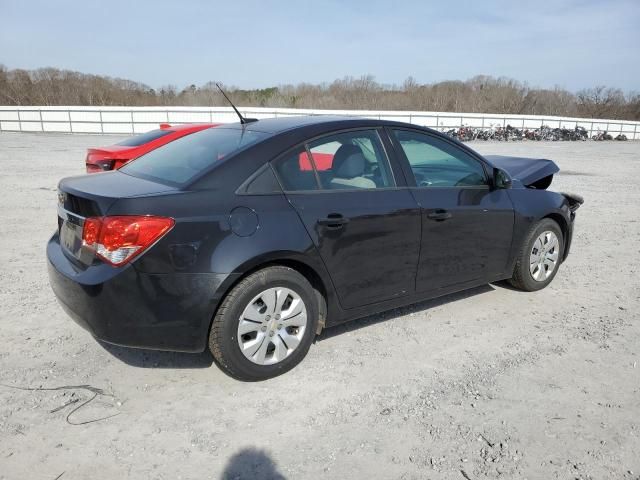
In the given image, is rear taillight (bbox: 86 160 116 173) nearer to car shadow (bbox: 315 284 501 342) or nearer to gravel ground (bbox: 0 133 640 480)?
gravel ground (bbox: 0 133 640 480)

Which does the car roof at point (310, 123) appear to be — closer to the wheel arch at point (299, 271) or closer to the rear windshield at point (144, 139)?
the wheel arch at point (299, 271)

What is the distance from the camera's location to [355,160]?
3674 millimetres

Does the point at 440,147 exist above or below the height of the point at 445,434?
above

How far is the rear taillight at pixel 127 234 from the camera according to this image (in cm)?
276

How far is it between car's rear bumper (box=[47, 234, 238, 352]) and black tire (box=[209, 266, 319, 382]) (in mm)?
85

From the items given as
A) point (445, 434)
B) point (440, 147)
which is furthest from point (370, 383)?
point (440, 147)

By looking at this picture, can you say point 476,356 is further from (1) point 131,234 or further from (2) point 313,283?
(1) point 131,234

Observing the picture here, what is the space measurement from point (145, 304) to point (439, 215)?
219 cm

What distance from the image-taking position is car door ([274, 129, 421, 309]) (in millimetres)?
3297

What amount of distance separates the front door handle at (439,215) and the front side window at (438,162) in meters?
0.22

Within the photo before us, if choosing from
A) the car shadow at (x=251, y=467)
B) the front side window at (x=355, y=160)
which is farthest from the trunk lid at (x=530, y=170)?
the car shadow at (x=251, y=467)

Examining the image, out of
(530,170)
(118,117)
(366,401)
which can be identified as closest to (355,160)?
(366,401)

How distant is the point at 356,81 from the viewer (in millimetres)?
58219

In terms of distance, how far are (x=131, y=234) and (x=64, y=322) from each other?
5.64 ft
